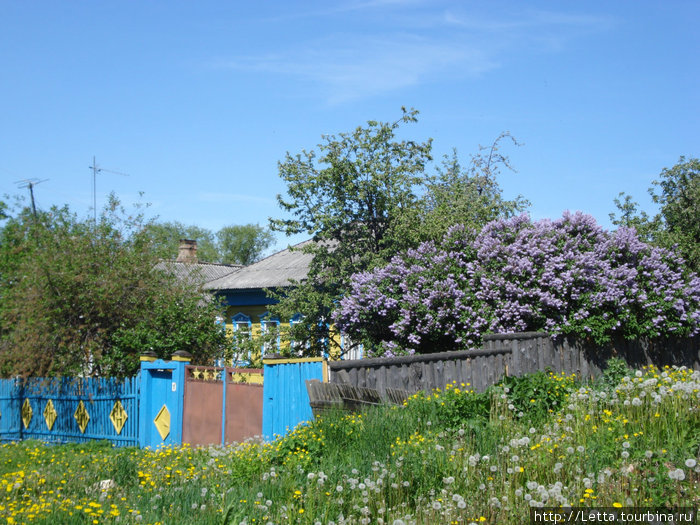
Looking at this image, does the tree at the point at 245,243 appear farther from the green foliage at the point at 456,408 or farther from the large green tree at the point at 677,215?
the green foliage at the point at 456,408

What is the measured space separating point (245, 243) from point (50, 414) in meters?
66.9

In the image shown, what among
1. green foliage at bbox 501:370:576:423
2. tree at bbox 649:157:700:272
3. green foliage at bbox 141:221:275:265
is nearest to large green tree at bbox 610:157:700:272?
tree at bbox 649:157:700:272

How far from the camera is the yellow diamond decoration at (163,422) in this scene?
13289 millimetres

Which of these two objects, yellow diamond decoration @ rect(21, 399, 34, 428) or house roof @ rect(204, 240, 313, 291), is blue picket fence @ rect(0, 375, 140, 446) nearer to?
yellow diamond decoration @ rect(21, 399, 34, 428)

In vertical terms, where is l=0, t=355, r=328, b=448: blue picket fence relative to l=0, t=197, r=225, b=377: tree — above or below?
below

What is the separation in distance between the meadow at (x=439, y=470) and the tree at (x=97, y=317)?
Answer: 21.2ft

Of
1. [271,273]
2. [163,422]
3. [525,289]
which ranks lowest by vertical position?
[163,422]

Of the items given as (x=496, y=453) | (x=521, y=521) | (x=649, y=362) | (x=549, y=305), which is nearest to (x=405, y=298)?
(x=549, y=305)

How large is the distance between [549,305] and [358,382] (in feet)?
15.9

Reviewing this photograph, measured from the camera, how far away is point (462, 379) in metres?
11.0

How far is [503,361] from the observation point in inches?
460

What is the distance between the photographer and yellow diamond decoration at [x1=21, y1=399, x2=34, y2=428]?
17.0 meters

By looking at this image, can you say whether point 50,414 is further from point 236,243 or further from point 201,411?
point 236,243

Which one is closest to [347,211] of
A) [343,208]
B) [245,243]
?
[343,208]
